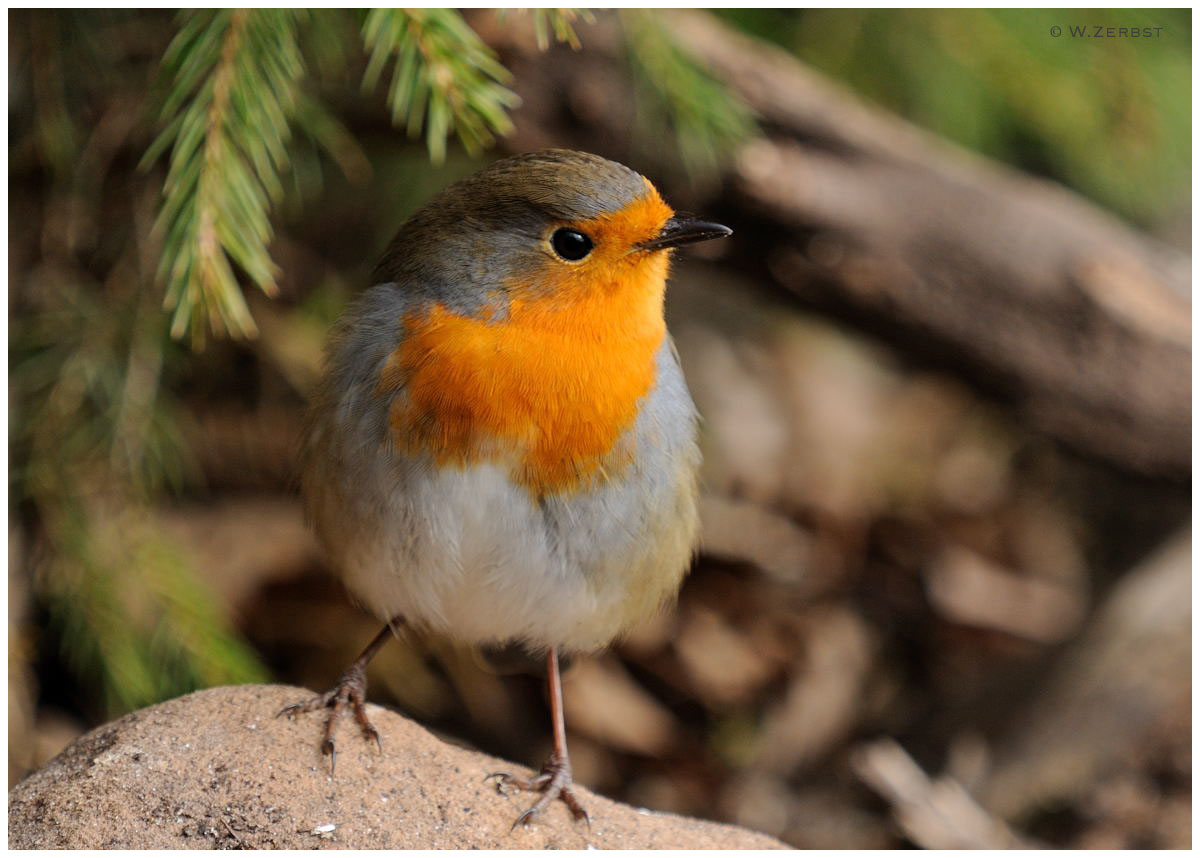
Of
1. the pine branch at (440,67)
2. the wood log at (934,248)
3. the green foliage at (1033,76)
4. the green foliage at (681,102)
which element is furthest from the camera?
the green foliage at (1033,76)

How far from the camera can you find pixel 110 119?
2891 millimetres

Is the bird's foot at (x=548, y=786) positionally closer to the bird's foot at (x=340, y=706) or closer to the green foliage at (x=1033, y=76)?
the bird's foot at (x=340, y=706)

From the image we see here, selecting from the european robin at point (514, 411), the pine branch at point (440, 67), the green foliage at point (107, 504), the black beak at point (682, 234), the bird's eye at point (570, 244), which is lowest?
the green foliage at point (107, 504)

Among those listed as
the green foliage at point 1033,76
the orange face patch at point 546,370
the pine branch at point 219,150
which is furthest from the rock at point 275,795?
the green foliage at point 1033,76

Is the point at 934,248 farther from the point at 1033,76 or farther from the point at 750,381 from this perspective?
the point at 750,381

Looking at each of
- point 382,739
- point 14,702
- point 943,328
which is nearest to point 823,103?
point 943,328

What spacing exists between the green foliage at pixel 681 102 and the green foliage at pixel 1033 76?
1.69ft

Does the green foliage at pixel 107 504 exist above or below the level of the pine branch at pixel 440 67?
below

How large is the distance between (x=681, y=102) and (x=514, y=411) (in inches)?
42.6

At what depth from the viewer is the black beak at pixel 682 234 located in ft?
6.65

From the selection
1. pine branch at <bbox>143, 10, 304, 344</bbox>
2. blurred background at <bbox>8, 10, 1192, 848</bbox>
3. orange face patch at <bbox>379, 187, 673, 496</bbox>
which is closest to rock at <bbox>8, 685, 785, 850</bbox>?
blurred background at <bbox>8, 10, 1192, 848</bbox>

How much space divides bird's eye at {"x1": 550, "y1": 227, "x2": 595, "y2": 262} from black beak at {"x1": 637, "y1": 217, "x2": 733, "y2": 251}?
87 mm

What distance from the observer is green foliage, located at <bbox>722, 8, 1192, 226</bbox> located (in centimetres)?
329

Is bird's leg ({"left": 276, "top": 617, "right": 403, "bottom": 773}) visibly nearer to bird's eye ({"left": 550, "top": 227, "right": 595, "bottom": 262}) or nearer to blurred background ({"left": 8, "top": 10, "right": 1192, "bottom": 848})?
blurred background ({"left": 8, "top": 10, "right": 1192, "bottom": 848})
